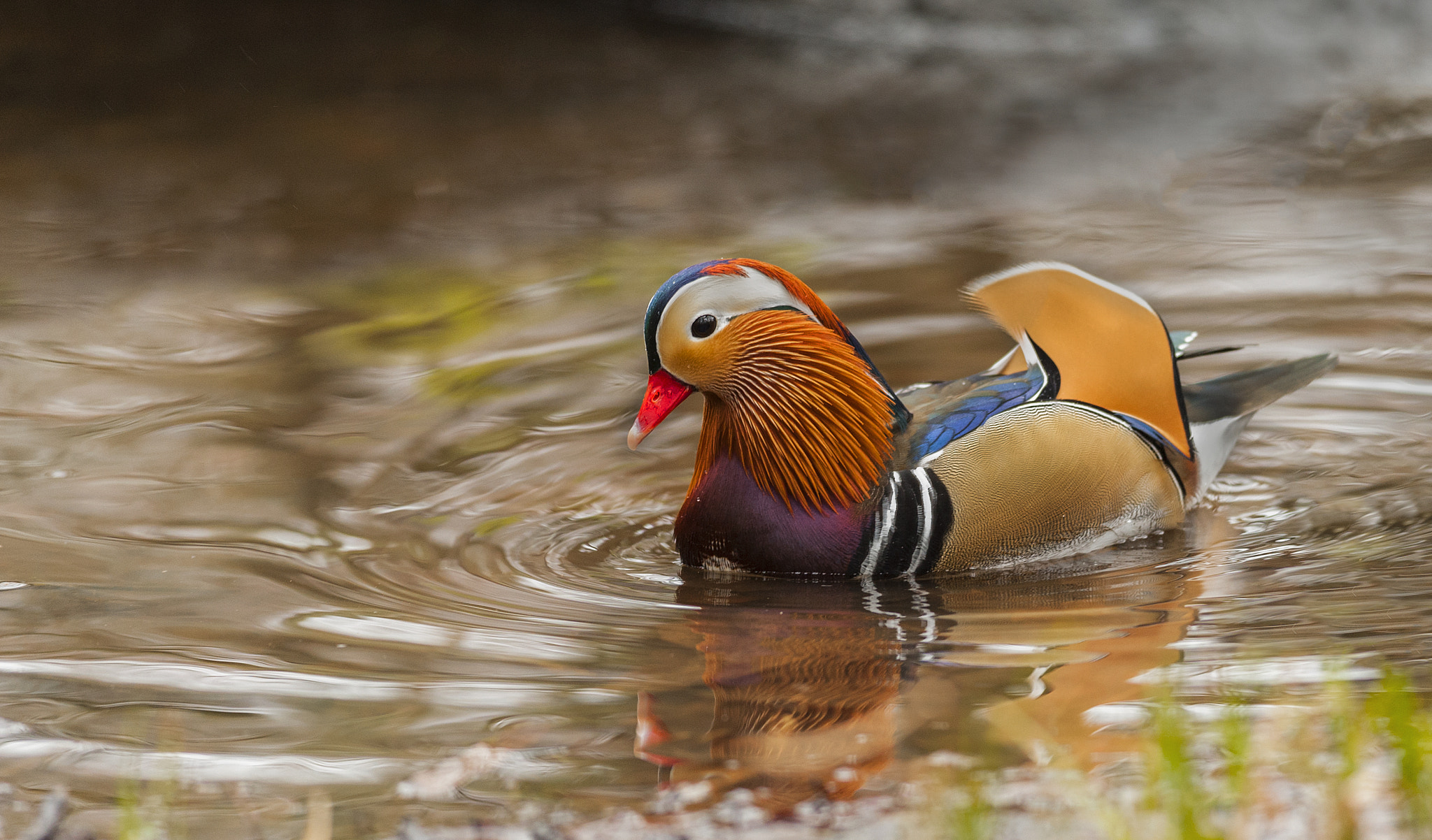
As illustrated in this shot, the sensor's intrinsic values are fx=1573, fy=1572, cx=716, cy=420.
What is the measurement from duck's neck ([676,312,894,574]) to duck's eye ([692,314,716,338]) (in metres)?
0.12

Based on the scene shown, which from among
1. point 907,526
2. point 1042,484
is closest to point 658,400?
point 907,526

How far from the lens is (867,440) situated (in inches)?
173

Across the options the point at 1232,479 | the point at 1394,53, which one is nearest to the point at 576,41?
the point at 1394,53

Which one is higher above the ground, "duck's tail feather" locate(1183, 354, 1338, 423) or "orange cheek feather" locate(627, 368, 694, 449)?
"orange cheek feather" locate(627, 368, 694, 449)

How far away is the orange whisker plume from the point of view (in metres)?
4.38

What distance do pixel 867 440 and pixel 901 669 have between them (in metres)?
0.90

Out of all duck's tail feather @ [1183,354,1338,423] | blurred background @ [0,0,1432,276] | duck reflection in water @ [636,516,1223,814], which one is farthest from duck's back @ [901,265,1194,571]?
blurred background @ [0,0,1432,276]

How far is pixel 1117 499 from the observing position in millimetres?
4652

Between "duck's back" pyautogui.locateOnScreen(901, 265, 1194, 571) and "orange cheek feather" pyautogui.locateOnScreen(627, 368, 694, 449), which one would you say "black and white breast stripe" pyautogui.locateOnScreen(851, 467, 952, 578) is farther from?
"orange cheek feather" pyautogui.locateOnScreen(627, 368, 694, 449)

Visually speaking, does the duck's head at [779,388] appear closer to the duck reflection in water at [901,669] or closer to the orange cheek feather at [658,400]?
the orange cheek feather at [658,400]

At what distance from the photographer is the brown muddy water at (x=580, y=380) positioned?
3.34 metres

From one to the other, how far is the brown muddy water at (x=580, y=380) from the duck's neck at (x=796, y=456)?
0.13 meters

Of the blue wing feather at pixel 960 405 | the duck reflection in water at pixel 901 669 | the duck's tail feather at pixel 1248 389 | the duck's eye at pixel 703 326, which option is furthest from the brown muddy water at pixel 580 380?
the duck's eye at pixel 703 326

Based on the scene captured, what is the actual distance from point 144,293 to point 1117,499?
4.89 meters
